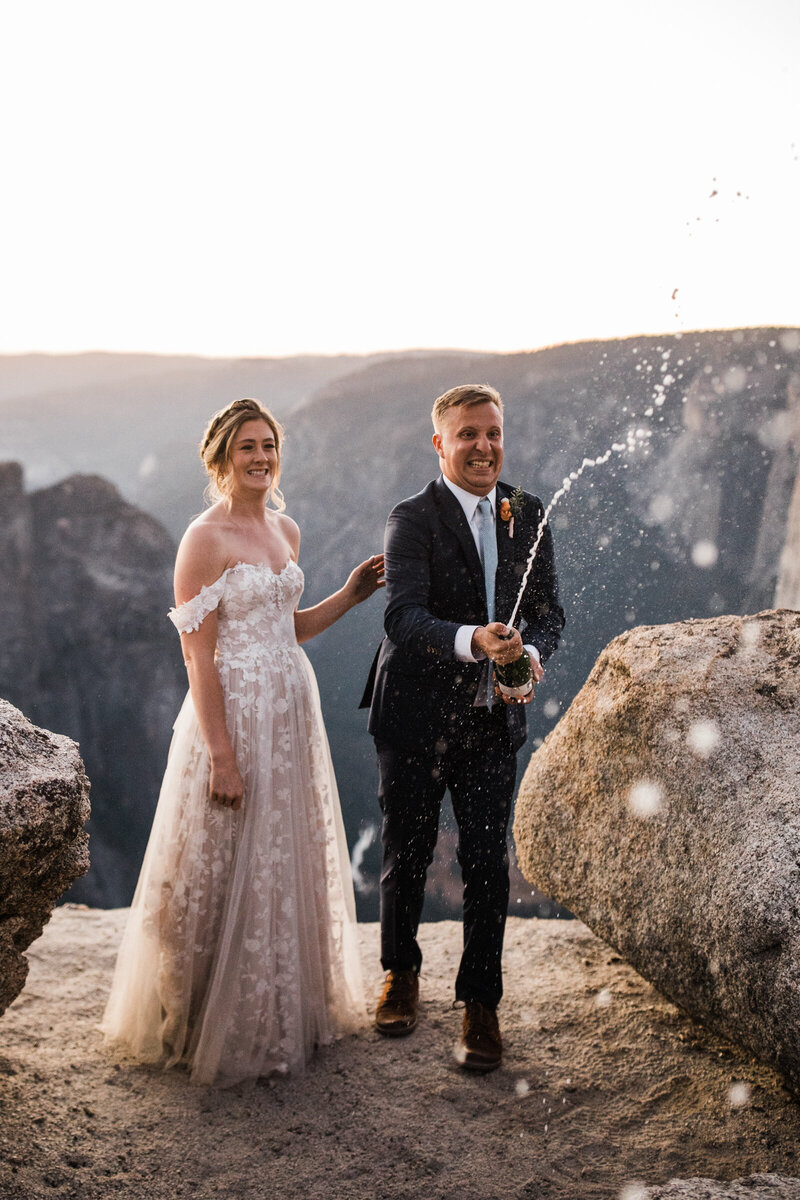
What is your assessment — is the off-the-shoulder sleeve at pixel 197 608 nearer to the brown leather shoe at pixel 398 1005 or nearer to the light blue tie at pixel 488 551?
the light blue tie at pixel 488 551

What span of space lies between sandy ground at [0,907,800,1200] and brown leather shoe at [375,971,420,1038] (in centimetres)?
4

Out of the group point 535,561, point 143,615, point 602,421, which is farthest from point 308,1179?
point 143,615

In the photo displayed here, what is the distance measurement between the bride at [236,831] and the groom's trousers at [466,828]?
9.9 inches

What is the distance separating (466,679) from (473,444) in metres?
0.78

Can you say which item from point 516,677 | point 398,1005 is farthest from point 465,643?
point 398,1005

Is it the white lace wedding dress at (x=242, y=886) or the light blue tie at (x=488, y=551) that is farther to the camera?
the light blue tie at (x=488, y=551)

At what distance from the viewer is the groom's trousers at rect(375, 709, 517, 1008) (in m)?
2.63

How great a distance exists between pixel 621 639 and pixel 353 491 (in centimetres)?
1612

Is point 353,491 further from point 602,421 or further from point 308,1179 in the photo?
point 308,1179

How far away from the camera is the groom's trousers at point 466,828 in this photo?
2633 mm

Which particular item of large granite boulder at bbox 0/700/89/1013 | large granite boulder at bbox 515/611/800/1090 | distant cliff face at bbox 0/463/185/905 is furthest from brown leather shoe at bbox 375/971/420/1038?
distant cliff face at bbox 0/463/185/905

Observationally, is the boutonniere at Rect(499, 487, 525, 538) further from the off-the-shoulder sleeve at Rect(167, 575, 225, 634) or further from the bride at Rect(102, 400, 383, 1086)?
the off-the-shoulder sleeve at Rect(167, 575, 225, 634)

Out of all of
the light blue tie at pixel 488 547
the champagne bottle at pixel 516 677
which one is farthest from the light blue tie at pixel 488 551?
the champagne bottle at pixel 516 677

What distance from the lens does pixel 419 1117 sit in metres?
2.38
